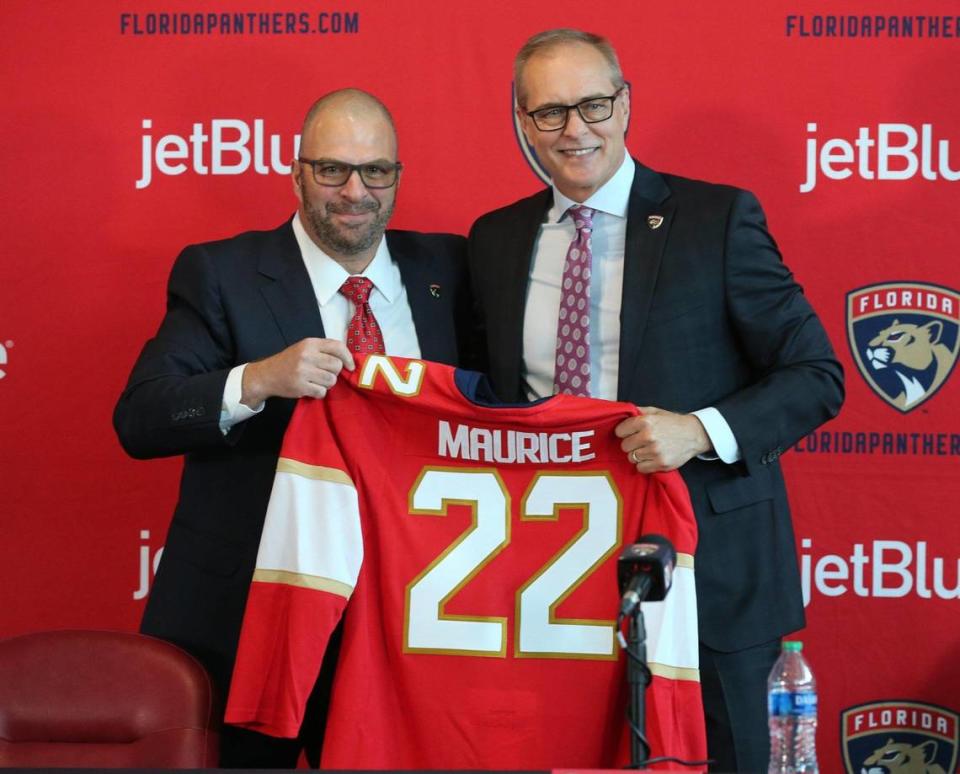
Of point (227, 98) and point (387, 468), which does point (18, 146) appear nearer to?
point (227, 98)

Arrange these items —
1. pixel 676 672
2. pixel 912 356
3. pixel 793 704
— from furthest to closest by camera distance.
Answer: pixel 912 356
pixel 676 672
pixel 793 704

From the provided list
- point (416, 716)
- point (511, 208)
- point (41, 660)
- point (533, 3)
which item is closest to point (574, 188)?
point (511, 208)

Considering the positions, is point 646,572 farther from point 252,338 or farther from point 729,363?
point 252,338

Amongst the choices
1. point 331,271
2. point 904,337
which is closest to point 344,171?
point 331,271

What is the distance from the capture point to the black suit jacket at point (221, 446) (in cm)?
248

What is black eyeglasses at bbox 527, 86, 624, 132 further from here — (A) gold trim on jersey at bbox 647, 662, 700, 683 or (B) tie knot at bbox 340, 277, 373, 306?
(A) gold trim on jersey at bbox 647, 662, 700, 683

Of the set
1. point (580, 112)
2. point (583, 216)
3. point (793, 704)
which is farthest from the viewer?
point (583, 216)

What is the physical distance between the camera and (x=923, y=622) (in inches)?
118

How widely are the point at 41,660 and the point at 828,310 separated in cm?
190

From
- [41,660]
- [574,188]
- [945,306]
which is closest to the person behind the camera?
[41,660]

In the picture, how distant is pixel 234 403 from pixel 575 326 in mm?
659

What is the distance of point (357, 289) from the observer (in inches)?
100

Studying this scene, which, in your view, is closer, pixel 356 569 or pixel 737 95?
pixel 356 569

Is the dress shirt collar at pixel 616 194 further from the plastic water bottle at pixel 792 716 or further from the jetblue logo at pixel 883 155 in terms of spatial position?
the plastic water bottle at pixel 792 716
